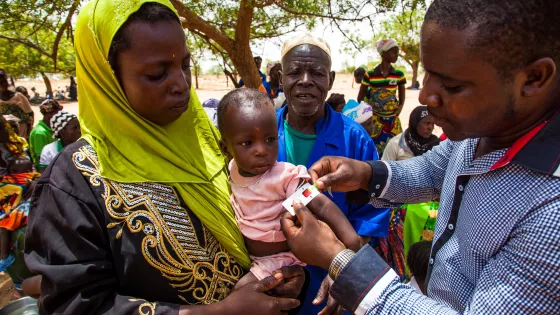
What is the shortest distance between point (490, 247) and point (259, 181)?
106 centimetres

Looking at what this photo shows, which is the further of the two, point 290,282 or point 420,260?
point 420,260

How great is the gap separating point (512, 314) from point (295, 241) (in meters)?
0.78

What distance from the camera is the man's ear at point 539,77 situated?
1.10 m

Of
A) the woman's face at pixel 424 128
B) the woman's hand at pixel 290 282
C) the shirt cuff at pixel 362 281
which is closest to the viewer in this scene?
the shirt cuff at pixel 362 281

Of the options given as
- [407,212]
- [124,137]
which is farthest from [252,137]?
[407,212]

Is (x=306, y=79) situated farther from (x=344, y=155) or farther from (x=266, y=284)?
(x=266, y=284)

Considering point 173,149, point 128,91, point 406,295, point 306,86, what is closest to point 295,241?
point 406,295

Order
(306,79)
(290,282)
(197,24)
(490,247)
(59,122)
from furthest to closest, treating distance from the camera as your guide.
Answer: (197,24)
(59,122)
(306,79)
(290,282)
(490,247)

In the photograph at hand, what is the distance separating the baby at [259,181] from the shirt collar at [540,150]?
0.80 meters

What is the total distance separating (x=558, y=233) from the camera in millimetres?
1026

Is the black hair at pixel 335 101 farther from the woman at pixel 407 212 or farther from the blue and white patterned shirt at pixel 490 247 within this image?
the blue and white patterned shirt at pixel 490 247

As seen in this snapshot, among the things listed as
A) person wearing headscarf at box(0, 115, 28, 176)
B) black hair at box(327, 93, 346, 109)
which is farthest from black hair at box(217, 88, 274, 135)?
black hair at box(327, 93, 346, 109)

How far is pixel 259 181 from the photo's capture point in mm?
1894

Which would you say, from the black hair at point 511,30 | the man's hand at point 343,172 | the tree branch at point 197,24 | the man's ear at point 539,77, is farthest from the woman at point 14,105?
the man's ear at point 539,77
